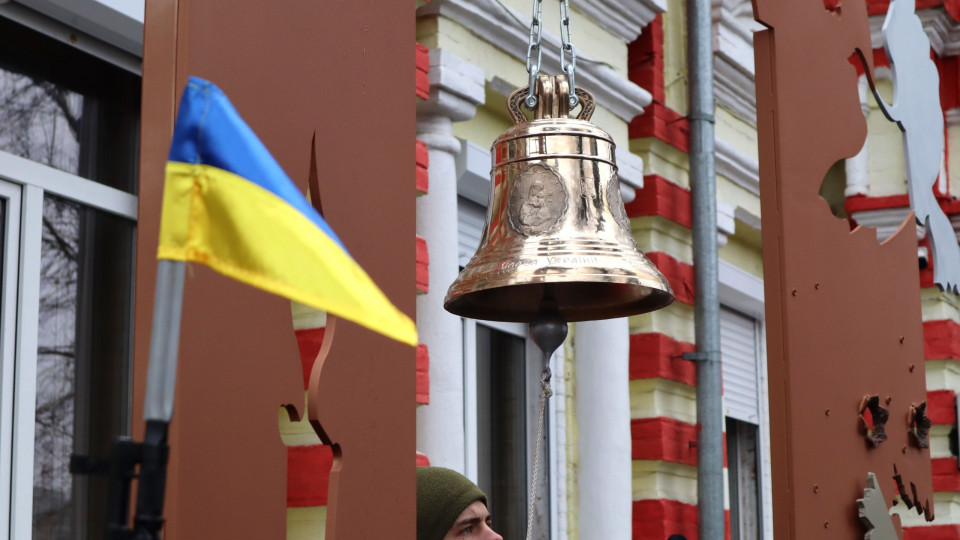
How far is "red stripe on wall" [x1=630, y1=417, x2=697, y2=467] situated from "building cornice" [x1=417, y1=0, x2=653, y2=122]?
1.31m

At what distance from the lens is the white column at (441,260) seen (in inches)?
201

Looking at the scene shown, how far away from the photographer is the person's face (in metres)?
3.94

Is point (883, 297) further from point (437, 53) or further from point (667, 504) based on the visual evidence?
point (667, 504)

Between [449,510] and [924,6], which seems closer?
[449,510]

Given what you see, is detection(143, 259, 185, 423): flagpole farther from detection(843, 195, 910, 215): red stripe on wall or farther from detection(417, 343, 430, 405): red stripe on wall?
detection(843, 195, 910, 215): red stripe on wall

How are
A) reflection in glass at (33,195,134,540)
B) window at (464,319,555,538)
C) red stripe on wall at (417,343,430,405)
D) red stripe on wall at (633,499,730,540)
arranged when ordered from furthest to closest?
red stripe on wall at (633,499,730,540)
window at (464,319,555,538)
red stripe on wall at (417,343,430,405)
reflection in glass at (33,195,134,540)

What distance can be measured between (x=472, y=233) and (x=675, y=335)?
1446 mm

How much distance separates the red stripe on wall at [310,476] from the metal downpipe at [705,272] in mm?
2791

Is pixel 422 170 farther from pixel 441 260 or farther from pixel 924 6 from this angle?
pixel 924 6

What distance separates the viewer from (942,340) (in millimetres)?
8984

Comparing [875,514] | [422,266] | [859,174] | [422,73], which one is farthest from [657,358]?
[859,174]

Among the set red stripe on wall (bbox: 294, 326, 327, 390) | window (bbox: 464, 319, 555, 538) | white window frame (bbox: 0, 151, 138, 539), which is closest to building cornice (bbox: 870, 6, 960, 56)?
window (bbox: 464, 319, 555, 538)

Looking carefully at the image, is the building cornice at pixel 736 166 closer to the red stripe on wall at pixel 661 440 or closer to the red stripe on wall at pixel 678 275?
the red stripe on wall at pixel 678 275

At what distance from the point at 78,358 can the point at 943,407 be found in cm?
617
